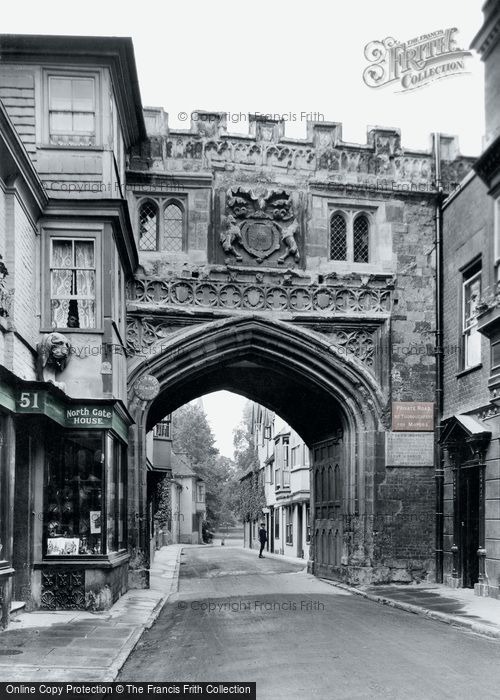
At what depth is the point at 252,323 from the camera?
67.2 feet

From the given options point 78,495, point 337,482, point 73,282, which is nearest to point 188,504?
point 337,482

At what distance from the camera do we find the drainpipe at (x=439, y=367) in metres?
20.3

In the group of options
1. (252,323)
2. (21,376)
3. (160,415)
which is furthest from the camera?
(160,415)

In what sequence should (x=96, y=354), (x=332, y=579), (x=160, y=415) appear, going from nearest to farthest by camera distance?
(x=96, y=354), (x=332, y=579), (x=160, y=415)

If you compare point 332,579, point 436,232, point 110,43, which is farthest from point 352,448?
point 110,43

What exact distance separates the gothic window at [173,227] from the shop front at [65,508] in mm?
6074

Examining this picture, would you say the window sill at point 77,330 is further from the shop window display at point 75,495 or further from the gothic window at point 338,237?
the gothic window at point 338,237

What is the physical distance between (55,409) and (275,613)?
463 cm

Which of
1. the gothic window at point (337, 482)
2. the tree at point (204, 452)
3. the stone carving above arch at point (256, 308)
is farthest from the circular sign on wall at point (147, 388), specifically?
the tree at point (204, 452)

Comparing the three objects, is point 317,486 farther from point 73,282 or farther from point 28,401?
point 28,401

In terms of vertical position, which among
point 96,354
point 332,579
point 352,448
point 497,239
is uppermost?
point 497,239

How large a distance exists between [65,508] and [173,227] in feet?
26.5

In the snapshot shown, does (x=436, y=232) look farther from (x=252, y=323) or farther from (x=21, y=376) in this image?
(x=21, y=376)

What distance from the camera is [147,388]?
64.8ft
